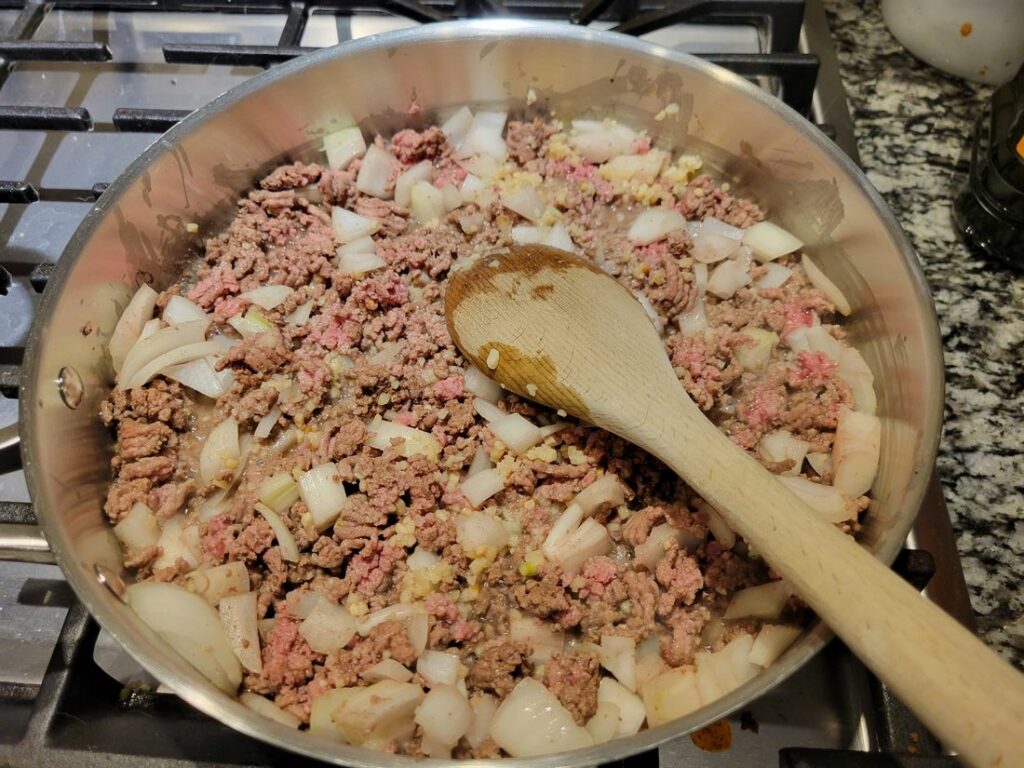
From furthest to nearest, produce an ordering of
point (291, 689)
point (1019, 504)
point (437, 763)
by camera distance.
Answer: point (1019, 504) < point (291, 689) < point (437, 763)

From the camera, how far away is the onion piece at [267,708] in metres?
1.04

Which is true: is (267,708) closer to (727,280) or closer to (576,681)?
(576,681)

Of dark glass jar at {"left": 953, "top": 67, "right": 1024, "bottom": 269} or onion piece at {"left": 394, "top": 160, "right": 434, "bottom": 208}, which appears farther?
onion piece at {"left": 394, "top": 160, "right": 434, "bottom": 208}

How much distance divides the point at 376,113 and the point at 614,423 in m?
0.92

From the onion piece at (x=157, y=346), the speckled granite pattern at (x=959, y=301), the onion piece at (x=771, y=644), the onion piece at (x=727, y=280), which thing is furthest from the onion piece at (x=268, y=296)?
the speckled granite pattern at (x=959, y=301)

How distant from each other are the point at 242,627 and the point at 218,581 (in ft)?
0.28

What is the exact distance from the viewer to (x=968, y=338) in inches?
54.7

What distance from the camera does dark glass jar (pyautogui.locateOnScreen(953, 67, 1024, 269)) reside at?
1319mm

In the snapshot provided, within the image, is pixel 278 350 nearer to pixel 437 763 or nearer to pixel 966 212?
pixel 437 763

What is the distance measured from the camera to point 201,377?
138 cm

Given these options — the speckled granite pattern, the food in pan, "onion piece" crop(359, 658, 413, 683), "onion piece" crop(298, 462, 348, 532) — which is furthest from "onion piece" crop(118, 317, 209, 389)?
the speckled granite pattern

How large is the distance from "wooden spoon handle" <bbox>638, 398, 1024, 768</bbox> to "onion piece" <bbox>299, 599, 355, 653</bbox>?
1.78 feet

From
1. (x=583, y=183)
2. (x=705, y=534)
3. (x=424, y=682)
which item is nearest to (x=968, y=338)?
(x=705, y=534)

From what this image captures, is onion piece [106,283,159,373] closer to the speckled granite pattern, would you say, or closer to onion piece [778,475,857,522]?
onion piece [778,475,857,522]
